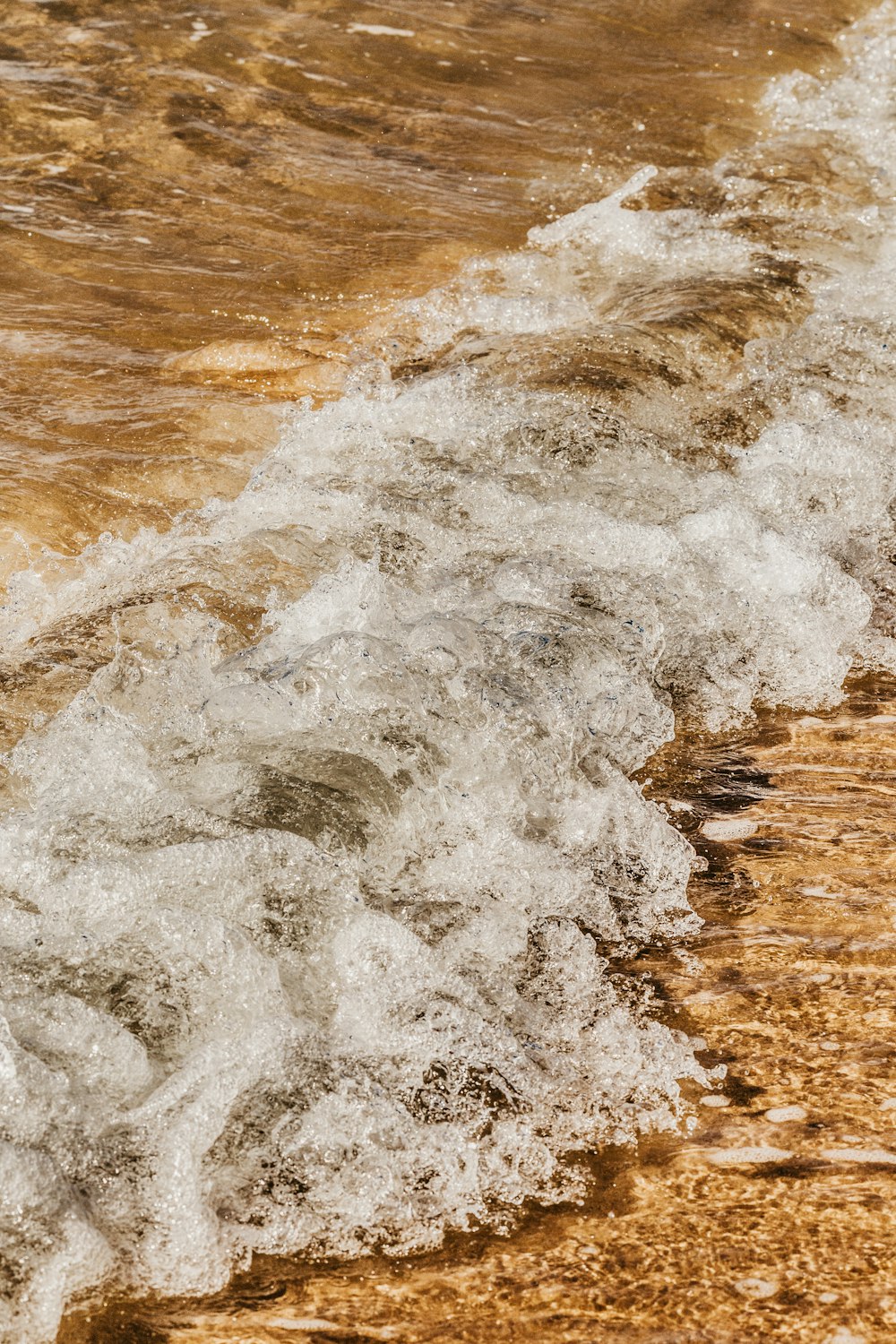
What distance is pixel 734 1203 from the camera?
188 centimetres

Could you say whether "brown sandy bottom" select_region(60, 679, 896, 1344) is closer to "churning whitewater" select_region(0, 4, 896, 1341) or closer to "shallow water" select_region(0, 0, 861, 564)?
"churning whitewater" select_region(0, 4, 896, 1341)

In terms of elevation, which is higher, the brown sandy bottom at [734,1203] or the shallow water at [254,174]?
the shallow water at [254,174]

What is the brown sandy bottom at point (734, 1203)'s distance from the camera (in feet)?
5.60

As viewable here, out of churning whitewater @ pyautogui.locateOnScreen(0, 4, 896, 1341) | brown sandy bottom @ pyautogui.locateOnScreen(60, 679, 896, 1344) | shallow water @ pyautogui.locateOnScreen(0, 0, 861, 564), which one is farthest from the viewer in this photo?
shallow water @ pyautogui.locateOnScreen(0, 0, 861, 564)

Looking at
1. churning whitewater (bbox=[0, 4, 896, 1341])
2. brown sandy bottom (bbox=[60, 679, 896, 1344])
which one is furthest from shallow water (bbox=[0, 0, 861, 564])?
brown sandy bottom (bbox=[60, 679, 896, 1344])

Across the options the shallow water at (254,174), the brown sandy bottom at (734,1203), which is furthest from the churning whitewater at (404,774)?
the shallow water at (254,174)

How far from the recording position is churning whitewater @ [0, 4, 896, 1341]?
1883 mm

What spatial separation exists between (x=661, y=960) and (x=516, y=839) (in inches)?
14.5

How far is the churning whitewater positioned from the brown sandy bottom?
0.06 metres

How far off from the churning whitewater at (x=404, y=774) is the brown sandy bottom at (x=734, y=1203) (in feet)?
0.19

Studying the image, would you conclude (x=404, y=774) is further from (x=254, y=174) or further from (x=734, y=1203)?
(x=254, y=174)

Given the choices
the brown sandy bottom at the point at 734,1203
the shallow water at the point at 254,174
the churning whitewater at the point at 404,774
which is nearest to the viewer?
the brown sandy bottom at the point at 734,1203

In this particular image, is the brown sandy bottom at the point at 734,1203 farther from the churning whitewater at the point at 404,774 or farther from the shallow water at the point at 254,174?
the shallow water at the point at 254,174

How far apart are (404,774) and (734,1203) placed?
1.04 metres
